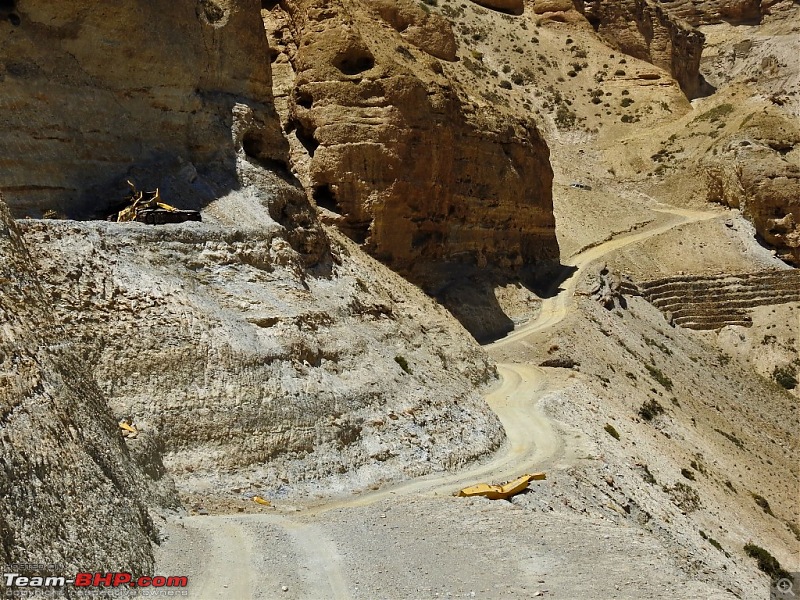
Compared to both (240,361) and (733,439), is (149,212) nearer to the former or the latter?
(240,361)


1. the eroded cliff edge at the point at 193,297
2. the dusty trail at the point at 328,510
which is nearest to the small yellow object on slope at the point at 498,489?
the dusty trail at the point at 328,510

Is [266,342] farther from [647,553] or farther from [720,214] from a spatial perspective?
[720,214]

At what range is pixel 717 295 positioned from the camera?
55.7m

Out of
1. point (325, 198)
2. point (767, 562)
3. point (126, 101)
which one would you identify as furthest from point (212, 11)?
point (767, 562)

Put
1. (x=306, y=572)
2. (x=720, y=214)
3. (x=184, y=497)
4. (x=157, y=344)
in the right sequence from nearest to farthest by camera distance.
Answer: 1. (x=306, y=572)
2. (x=184, y=497)
3. (x=157, y=344)
4. (x=720, y=214)

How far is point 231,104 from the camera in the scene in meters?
27.4

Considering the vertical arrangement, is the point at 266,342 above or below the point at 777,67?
below

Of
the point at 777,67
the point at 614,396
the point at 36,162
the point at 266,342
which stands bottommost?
the point at 614,396

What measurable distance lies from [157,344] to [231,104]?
10986 millimetres

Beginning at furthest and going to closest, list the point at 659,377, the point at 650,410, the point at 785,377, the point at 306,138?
the point at 785,377
the point at 659,377
the point at 306,138
the point at 650,410

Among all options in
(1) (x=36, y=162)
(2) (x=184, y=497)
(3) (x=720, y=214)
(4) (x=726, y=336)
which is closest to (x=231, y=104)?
(1) (x=36, y=162)

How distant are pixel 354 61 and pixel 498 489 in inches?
855

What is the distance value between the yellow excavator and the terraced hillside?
36888mm

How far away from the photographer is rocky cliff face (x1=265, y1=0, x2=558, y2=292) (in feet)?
119
